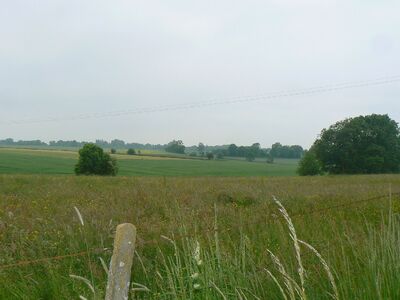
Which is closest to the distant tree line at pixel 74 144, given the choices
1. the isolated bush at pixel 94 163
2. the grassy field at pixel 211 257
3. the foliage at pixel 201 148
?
the foliage at pixel 201 148

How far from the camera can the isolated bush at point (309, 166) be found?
60.8 m

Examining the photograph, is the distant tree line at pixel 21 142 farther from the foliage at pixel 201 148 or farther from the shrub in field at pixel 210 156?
the shrub in field at pixel 210 156

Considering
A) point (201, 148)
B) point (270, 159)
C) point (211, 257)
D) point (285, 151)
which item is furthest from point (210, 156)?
point (211, 257)

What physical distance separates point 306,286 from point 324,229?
2336mm

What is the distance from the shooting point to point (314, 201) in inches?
439

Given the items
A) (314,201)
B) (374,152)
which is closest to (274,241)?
(314,201)

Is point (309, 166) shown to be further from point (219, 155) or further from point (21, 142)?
point (21, 142)

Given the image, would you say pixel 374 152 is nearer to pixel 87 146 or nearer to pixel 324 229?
pixel 87 146

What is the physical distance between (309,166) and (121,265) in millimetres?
60995

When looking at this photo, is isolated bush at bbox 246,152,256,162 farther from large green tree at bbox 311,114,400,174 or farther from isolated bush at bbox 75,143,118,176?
isolated bush at bbox 75,143,118,176

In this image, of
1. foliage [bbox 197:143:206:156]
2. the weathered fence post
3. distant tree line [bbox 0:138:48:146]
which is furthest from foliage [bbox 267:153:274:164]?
the weathered fence post

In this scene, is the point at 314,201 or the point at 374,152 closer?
the point at 314,201

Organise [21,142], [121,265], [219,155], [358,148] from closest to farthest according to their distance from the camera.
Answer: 1. [121,265]
2. [358,148]
3. [219,155]
4. [21,142]

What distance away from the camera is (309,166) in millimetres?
60719
